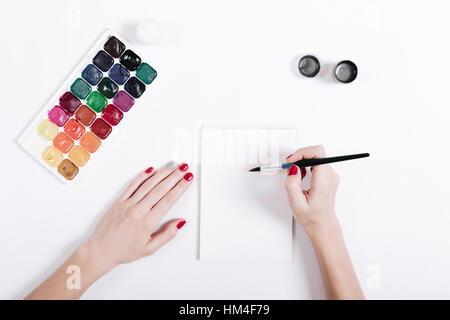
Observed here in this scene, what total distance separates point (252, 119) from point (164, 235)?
1.28 ft

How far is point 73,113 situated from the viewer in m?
1.00

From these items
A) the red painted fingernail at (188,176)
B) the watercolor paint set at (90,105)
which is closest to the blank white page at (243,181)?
the red painted fingernail at (188,176)

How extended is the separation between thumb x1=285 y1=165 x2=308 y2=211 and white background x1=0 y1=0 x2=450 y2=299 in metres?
0.12

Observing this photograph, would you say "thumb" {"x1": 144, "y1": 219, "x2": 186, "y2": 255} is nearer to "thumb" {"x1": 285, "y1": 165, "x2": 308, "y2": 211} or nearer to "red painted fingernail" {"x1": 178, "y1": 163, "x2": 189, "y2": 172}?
"red painted fingernail" {"x1": 178, "y1": 163, "x2": 189, "y2": 172}

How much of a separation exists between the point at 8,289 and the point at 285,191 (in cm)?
81

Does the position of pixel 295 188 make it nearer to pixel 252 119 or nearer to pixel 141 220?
pixel 252 119

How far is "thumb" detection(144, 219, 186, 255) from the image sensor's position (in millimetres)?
984

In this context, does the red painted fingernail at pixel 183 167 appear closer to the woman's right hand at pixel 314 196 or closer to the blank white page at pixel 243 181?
the blank white page at pixel 243 181

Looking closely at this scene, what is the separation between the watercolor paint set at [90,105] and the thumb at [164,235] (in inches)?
10.6

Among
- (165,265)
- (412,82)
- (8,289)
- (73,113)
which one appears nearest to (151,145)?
(73,113)

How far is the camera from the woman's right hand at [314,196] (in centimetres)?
93

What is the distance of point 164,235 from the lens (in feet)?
3.25

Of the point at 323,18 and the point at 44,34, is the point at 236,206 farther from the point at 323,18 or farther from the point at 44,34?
the point at 44,34

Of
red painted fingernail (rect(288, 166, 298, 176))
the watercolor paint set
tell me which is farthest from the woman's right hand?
the watercolor paint set
